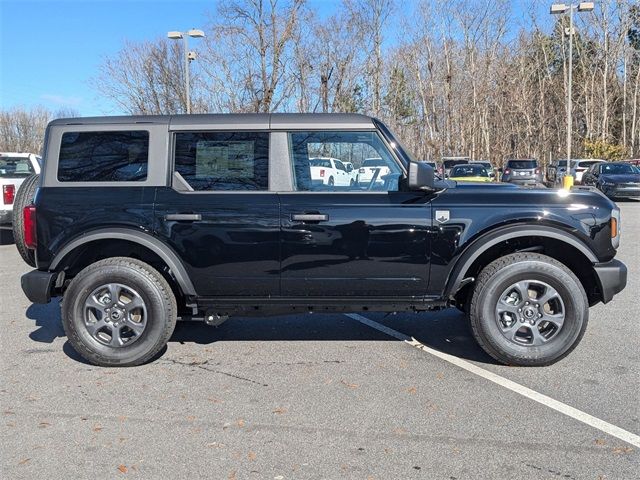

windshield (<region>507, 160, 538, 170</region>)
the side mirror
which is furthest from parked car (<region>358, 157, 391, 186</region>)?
windshield (<region>507, 160, 538, 170</region>)

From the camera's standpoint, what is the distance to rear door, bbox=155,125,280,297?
4.37m

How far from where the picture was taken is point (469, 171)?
24.6m

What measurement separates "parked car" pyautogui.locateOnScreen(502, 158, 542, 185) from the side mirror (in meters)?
23.2

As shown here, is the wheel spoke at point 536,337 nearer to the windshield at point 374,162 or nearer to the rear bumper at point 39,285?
the windshield at point 374,162

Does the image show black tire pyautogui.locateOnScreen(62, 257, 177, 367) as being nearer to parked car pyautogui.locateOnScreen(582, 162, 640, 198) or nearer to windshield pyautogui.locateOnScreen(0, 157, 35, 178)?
windshield pyautogui.locateOnScreen(0, 157, 35, 178)

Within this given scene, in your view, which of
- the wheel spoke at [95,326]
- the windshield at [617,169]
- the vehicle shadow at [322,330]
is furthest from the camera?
the windshield at [617,169]

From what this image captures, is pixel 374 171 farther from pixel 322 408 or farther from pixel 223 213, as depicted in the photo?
pixel 322 408

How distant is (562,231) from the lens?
436 cm

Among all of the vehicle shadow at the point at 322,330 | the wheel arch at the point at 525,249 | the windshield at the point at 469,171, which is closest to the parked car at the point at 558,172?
the windshield at the point at 469,171

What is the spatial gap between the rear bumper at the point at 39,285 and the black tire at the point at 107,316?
0.14m

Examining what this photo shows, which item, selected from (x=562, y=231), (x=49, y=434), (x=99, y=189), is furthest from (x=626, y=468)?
(x=99, y=189)

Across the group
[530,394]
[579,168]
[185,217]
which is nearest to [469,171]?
[579,168]

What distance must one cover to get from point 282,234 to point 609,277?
101 inches

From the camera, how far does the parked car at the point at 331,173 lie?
14.6 ft
